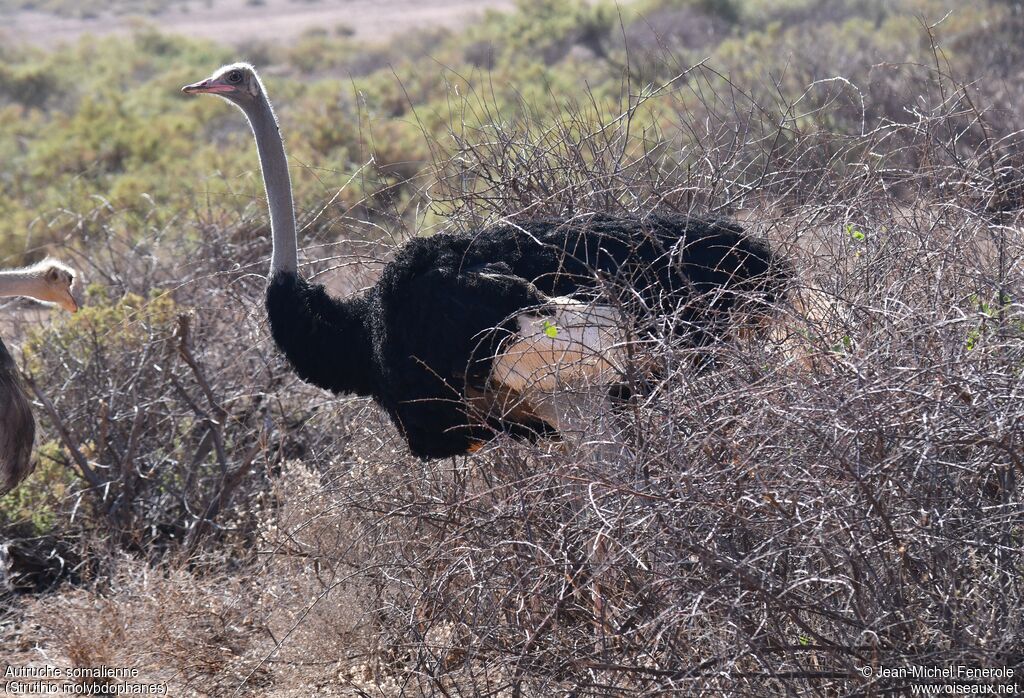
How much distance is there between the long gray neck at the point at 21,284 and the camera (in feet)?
12.5

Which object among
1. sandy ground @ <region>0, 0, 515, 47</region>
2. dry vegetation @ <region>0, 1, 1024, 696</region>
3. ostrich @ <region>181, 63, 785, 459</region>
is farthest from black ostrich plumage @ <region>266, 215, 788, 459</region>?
sandy ground @ <region>0, 0, 515, 47</region>

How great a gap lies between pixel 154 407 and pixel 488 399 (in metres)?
1.97

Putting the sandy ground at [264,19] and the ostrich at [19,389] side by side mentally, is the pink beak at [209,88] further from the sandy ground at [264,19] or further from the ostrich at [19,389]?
the sandy ground at [264,19]

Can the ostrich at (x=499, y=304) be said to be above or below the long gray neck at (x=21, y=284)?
below

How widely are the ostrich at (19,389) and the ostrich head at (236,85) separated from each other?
0.90 metres

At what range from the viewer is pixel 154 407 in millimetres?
5008

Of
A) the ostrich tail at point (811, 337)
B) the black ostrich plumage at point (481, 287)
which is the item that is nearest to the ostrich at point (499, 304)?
the black ostrich plumage at point (481, 287)

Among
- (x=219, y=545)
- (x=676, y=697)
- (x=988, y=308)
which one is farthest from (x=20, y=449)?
(x=988, y=308)

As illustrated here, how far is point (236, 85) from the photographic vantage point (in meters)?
4.48

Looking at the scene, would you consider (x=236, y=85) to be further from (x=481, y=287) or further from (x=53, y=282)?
(x=481, y=287)

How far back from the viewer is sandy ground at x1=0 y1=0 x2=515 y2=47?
37094 mm

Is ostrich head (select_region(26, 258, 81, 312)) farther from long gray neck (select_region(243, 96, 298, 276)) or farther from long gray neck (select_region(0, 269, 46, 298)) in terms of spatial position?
long gray neck (select_region(243, 96, 298, 276))

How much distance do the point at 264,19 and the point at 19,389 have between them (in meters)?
42.0

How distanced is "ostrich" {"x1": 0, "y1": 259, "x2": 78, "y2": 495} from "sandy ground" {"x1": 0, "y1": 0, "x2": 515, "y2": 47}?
3015 cm
